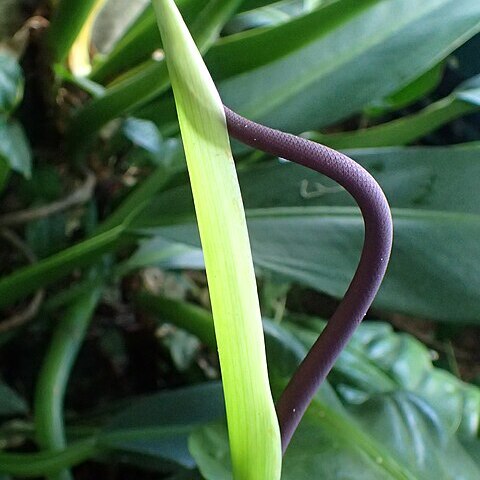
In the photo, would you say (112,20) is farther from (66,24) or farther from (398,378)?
(398,378)

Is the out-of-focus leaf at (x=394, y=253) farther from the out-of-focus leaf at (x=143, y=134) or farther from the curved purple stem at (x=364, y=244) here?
the curved purple stem at (x=364, y=244)

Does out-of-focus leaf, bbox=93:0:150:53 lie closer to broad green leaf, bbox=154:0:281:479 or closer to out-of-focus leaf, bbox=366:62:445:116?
out-of-focus leaf, bbox=366:62:445:116

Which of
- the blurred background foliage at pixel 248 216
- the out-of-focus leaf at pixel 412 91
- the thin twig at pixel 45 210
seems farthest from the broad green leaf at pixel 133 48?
the out-of-focus leaf at pixel 412 91

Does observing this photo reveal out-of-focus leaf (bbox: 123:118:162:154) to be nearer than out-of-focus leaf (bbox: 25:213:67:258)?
Yes

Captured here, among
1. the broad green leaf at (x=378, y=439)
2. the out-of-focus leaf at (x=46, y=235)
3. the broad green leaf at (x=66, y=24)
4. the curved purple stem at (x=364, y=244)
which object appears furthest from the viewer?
the out-of-focus leaf at (x=46, y=235)

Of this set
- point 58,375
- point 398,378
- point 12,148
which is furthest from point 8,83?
point 398,378

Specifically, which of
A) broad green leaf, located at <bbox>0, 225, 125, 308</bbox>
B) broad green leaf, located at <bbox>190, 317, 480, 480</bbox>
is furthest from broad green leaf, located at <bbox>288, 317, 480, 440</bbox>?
broad green leaf, located at <bbox>0, 225, 125, 308</bbox>
